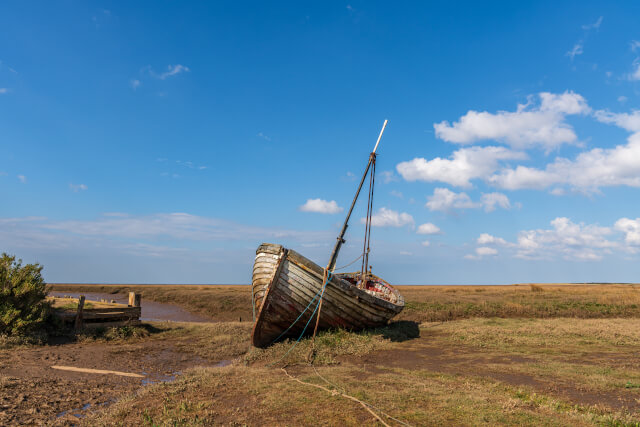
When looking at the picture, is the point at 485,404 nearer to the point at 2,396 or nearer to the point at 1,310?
the point at 2,396

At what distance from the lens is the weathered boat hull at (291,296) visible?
1330cm

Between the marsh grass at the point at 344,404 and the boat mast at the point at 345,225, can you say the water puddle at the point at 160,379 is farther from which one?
the boat mast at the point at 345,225

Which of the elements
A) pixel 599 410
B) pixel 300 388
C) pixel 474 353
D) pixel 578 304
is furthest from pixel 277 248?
pixel 578 304

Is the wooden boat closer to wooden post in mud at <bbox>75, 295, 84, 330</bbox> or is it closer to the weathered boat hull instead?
the weathered boat hull

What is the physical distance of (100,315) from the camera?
1677 cm

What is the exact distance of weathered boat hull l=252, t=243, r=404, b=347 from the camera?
524 inches

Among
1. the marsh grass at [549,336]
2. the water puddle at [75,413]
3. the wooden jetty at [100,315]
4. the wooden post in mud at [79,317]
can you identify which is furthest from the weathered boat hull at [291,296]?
the wooden post in mud at [79,317]

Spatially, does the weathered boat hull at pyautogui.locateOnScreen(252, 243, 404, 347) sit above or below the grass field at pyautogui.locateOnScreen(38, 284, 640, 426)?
above

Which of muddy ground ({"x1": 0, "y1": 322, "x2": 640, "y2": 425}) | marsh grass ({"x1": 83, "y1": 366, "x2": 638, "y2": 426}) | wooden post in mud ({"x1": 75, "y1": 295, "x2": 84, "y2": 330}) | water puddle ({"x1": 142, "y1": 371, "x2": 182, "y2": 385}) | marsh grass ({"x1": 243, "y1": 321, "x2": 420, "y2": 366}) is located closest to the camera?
marsh grass ({"x1": 83, "y1": 366, "x2": 638, "y2": 426})

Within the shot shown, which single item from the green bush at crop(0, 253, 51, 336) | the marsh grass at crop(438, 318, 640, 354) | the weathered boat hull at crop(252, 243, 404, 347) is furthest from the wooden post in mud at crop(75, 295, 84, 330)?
the marsh grass at crop(438, 318, 640, 354)

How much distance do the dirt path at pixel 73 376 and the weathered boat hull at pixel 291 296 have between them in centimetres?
244

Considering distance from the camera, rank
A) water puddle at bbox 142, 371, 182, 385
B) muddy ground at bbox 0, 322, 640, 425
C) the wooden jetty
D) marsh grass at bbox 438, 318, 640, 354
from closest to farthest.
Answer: muddy ground at bbox 0, 322, 640, 425, water puddle at bbox 142, 371, 182, 385, marsh grass at bbox 438, 318, 640, 354, the wooden jetty

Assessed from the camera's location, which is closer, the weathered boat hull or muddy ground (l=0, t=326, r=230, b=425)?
muddy ground (l=0, t=326, r=230, b=425)

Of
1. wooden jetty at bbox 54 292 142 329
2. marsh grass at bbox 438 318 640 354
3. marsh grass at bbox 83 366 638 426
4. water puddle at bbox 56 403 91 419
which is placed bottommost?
water puddle at bbox 56 403 91 419
